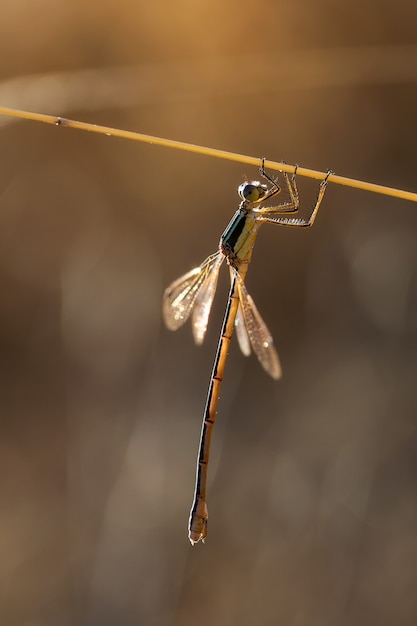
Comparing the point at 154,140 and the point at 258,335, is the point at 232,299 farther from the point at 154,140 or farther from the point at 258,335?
the point at 154,140

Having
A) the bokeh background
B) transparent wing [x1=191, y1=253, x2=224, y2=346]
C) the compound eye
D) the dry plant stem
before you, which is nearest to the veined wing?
transparent wing [x1=191, y1=253, x2=224, y2=346]

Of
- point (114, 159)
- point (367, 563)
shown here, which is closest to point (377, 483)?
point (367, 563)

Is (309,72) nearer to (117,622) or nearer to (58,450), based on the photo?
(58,450)

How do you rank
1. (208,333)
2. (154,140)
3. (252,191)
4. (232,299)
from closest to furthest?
1. (154,140)
2. (252,191)
3. (232,299)
4. (208,333)

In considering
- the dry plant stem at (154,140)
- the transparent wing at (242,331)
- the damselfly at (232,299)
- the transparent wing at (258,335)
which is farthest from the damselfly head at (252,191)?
the dry plant stem at (154,140)

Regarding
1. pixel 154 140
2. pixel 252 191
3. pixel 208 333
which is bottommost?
pixel 208 333

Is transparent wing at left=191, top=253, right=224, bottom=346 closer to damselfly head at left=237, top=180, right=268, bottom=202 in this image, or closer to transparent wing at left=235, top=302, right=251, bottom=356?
transparent wing at left=235, top=302, right=251, bottom=356

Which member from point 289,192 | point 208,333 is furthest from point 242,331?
point 208,333
